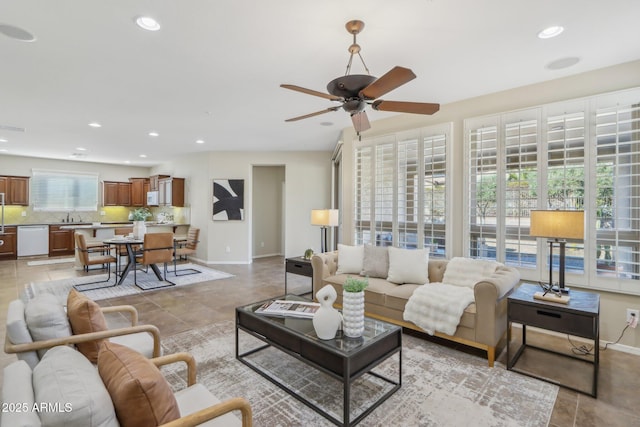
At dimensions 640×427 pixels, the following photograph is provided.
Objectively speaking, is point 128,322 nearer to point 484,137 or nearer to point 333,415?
point 333,415

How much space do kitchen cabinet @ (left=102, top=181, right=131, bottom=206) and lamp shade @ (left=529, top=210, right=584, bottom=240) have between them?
1095 cm

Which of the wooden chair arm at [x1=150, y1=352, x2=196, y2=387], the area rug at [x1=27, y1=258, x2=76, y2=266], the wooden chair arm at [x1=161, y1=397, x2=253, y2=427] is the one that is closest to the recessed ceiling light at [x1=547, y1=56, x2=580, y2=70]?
the wooden chair arm at [x1=161, y1=397, x2=253, y2=427]

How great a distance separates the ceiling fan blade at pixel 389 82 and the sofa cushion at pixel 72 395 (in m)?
2.04

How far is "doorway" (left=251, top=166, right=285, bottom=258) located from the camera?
8.62m

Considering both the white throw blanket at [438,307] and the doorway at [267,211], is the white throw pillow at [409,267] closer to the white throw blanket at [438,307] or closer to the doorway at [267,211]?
the white throw blanket at [438,307]

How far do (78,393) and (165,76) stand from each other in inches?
126

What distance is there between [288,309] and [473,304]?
1729mm

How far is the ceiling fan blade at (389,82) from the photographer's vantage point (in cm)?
188

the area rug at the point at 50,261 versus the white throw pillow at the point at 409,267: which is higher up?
the white throw pillow at the point at 409,267

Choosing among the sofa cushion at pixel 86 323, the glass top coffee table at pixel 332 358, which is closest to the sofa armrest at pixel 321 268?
the glass top coffee table at pixel 332 358

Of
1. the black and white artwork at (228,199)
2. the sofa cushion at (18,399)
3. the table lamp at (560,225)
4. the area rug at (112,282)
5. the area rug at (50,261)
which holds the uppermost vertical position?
the black and white artwork at (228,199)

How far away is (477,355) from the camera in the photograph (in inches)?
115

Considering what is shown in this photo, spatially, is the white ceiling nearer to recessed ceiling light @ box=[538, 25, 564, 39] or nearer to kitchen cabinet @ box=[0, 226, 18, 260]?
recessed ceiling light @ box=[538, 25, 564, 39]

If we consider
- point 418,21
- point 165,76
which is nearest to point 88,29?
point 165,76
